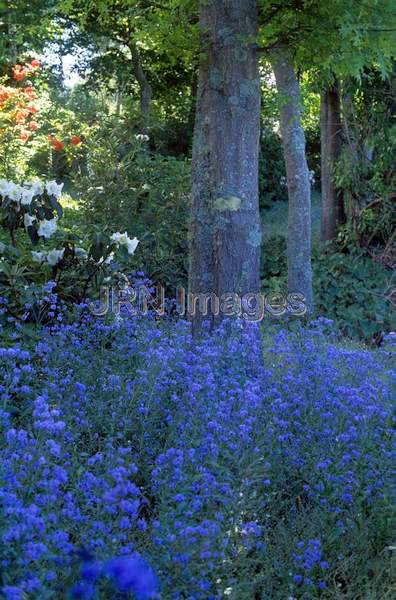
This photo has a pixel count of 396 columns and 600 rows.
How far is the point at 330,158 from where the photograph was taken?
11.4m

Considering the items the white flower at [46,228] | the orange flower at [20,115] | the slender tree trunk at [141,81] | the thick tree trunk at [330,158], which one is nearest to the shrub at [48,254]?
the white flower at [46,228]

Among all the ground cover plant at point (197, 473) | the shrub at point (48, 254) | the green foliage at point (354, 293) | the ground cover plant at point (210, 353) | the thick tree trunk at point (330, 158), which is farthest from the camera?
the thick tree trunk at point (330, 158)

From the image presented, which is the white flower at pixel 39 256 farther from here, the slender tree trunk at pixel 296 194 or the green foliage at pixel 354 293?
the green foliage at pixel 354 293

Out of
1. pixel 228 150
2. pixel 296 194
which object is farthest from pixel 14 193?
pixel 296 194

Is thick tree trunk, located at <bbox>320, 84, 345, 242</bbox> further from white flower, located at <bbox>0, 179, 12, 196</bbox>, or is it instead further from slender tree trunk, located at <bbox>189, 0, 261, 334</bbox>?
white flower, located at <bbox>0, 179, 12, 196</bbox>

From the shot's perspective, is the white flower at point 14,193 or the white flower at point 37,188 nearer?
the white flower at point 14,193

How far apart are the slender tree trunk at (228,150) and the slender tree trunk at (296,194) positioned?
127 inches

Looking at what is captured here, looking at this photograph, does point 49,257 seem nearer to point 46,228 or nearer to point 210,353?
point 46,228

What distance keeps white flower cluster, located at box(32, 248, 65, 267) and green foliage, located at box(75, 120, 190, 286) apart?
2.97 m

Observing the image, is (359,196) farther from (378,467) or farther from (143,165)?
(378,467)

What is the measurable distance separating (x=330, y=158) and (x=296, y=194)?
9.75ft

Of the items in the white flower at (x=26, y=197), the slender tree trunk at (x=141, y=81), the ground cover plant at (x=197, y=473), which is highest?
the slender tree trunk at (x=141, y=81)

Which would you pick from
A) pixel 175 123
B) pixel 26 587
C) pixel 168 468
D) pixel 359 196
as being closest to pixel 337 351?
pixel 168 468

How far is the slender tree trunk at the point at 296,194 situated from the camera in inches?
331
